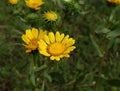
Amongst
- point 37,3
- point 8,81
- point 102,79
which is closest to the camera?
point 37,3

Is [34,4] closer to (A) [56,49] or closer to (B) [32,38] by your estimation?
(B) [32,38]

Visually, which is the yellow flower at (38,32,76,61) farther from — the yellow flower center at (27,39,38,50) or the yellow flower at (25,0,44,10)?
the yellow flower at (25,0,44,10)

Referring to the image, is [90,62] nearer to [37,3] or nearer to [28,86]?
[28,86]

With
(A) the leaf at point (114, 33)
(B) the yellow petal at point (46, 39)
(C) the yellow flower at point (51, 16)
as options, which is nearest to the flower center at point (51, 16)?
(C) the yellow flower at point (51, 16)

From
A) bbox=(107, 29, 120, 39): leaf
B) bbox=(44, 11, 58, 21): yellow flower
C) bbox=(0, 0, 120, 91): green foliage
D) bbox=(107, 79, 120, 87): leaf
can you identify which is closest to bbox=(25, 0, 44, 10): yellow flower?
bbox=(0, 0, 120, 91): green foliage

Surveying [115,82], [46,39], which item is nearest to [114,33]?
[115,82]

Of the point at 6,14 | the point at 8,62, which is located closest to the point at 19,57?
the point at 8,62

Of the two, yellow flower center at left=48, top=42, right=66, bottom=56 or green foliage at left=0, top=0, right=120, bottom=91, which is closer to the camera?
yellow flower center at left=48, top=42, right=66, bottom=56
